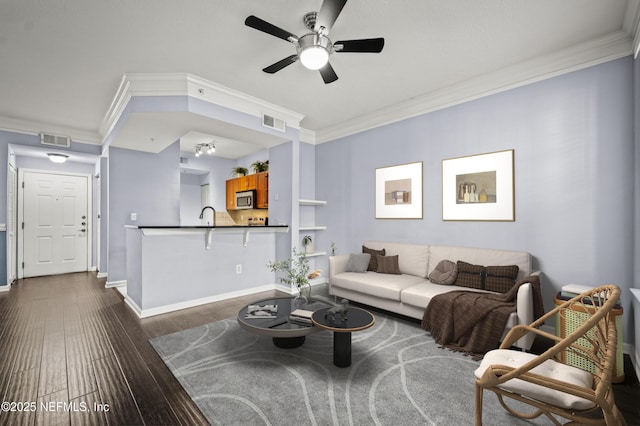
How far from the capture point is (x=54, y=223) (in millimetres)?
6059

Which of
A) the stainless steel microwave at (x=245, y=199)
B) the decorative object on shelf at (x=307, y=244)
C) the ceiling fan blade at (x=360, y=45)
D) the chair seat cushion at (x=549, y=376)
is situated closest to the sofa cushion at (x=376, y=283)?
the decorative object on shelf at (x=307, y=244)

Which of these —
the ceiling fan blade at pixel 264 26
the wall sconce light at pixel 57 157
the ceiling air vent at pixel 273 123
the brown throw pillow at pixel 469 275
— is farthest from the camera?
the wall sconce light at pixel 57 157

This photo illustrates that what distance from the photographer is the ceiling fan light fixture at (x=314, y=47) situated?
92.4 inches

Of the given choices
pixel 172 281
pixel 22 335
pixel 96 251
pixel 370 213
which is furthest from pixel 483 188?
pixel 96 251

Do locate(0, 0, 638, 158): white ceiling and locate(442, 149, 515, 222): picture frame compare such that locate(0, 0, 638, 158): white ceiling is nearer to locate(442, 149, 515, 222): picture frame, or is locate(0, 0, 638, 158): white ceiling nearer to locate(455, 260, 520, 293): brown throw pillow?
locate(442, 149, 515, 222): picture frame

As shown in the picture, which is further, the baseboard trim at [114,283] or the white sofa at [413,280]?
the baseboard trim at [114,283]

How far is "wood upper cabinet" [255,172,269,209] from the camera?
5.93 meters

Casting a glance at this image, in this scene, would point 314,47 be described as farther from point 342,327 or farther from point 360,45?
point 342,327

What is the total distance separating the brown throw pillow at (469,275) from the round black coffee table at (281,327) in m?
1.59

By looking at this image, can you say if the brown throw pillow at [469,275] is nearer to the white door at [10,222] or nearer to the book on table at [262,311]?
the book on table at [262,311]

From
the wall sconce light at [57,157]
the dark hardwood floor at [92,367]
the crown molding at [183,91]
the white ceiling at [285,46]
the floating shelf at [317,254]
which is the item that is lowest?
the dark hardwood floor at [92,367]

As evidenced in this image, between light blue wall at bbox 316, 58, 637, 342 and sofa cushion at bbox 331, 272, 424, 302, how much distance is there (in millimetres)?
733

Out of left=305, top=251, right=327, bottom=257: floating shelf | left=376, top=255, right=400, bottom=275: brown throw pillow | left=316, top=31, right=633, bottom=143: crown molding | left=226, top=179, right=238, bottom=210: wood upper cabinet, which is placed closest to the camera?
left=316, top=31, right=633, bottom=143: crown molding

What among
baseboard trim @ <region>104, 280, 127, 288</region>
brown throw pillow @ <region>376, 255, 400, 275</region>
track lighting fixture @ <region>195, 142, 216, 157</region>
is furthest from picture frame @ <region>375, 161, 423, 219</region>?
baseboard trim @ <region>104, 280, 127, 288</region>
